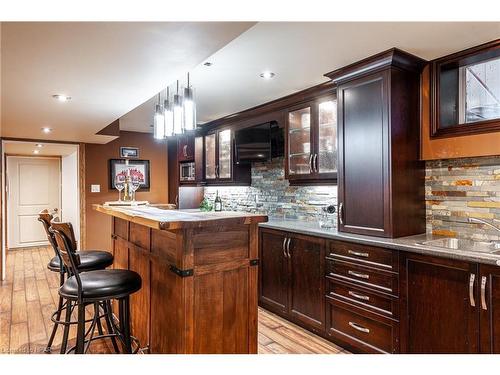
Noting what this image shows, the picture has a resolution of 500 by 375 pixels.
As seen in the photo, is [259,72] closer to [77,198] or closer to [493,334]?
[493,334]

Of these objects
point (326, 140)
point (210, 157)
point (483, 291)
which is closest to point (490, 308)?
point (483, 291)

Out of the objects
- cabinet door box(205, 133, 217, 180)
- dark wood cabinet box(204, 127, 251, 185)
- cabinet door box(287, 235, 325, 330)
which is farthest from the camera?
cabinet door box(205, 133, 217, 180)

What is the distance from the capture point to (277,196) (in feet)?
14.4

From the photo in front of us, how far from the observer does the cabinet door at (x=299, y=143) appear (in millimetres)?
3514

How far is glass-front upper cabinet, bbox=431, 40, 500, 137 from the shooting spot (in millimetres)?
2436

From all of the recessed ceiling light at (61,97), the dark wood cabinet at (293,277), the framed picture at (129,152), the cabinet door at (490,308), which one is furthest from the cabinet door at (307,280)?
the framed picture at (129,152)

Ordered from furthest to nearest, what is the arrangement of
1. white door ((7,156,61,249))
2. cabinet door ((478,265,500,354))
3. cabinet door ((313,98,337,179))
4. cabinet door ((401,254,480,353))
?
white door ((7,156,61,249)), cabinet door ((313,98,337,179)), cabinet door ((401,254,480,353)), cabinet door ((478,265,500,354))

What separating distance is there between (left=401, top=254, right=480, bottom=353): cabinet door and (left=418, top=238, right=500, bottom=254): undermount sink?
17 centimetres

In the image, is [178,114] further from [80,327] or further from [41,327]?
[41,327]

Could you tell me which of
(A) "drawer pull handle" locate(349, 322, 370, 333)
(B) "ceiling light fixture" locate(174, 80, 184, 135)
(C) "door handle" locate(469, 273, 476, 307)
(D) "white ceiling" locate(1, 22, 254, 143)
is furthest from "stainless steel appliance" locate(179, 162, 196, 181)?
(C) "door handle" locate(469, 273, 476, 307)

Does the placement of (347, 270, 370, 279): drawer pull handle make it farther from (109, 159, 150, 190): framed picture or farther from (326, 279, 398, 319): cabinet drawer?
(109, 159, 150, 190): framed picture

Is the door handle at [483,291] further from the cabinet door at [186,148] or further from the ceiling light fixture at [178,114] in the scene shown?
the cabinet door at [186,148]
